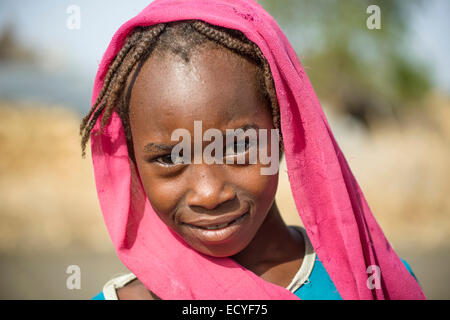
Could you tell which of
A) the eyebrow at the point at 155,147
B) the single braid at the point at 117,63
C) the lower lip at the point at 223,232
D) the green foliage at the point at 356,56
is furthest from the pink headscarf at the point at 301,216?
the green foliage at the point at 356,56

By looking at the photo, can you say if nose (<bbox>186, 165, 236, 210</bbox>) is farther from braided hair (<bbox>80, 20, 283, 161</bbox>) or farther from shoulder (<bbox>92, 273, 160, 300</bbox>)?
shoulder (<bbox>92, 273, 160, 300</bbox>)

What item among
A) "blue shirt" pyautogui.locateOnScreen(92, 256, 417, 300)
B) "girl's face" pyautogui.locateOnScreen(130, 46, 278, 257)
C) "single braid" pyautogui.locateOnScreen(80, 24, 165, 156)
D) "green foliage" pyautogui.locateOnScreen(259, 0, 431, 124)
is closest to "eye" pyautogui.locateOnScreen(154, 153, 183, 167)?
"girl's face" pyautogui.locateOnScreen(130, 46, 278, 257)

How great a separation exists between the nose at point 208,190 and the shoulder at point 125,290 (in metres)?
0.41

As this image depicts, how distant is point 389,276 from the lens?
49.3 inches

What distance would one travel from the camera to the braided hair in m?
1.16

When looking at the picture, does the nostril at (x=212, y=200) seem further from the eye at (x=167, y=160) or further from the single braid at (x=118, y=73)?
the single braid at (x=118, y=73)

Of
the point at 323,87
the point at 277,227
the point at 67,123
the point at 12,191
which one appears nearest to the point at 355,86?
the point at 323,87

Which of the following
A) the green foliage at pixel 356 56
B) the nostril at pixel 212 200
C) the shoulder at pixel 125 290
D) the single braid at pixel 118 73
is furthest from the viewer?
the green foliage at pixel 356 56

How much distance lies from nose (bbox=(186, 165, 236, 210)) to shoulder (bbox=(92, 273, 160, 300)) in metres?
0.41

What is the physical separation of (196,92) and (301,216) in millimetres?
470

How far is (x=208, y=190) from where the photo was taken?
109 centimetres

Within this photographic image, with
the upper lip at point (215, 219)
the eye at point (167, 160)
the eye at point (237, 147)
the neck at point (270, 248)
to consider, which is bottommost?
the neck at point (270, 248)

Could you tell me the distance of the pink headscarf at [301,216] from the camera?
1179mm

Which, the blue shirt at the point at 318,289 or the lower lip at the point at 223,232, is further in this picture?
the blue shirt at the point at 318,289
